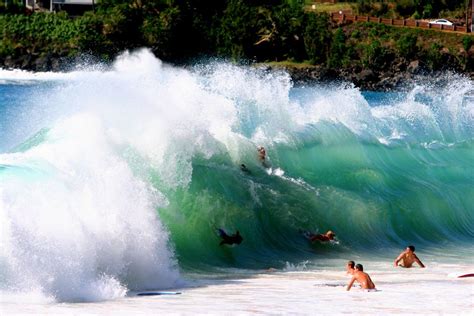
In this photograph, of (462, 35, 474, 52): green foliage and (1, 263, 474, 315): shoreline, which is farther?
(462, 35, 474, 52): green foliage

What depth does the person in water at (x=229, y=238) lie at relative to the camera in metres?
19.9

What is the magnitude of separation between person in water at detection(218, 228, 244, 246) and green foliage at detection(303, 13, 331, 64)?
61221mm

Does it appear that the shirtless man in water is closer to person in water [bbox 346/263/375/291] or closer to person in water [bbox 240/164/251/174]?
person in water [bbox 240/164/251/174]

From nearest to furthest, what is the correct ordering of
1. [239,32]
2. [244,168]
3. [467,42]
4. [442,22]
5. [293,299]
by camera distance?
[293,299] < [244,168] < [467,42] < [239,32] < [442,22]

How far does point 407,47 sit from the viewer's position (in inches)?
3167

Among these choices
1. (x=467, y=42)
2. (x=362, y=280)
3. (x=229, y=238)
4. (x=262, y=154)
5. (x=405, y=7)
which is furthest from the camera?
(x=405, y=7)

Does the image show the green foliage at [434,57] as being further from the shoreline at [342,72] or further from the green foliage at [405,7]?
the green foliage at [405,7]

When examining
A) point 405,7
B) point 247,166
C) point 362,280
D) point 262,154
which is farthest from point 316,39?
point 362,280

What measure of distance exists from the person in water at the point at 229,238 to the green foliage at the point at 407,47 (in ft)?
203

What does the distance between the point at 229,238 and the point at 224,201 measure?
119cm

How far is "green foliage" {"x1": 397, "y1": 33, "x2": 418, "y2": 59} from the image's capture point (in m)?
80.4

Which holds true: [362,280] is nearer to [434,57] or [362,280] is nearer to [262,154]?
[262,154]

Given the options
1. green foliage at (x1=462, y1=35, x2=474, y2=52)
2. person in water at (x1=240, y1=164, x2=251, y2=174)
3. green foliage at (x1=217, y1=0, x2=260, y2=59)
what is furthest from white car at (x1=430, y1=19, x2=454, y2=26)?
person in water at (x1=240, y1=164, x2=251, y2=174)

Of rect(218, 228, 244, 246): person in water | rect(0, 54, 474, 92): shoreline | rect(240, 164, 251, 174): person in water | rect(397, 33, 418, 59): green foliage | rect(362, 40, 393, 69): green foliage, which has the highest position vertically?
rect(240, 164, 251, 174): person in water
